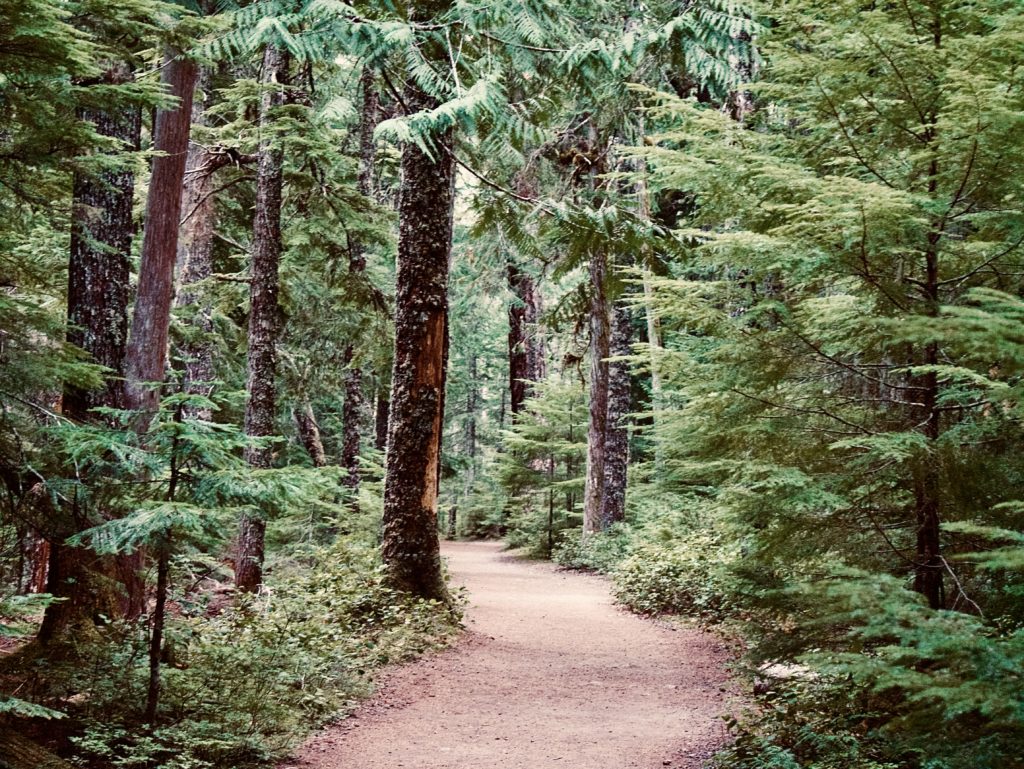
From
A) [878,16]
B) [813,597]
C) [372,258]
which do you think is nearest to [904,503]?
[813,597]

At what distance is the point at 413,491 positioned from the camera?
32.1 feet

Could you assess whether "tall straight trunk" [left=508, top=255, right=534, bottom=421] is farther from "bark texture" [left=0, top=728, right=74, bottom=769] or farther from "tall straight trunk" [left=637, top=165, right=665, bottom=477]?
"bark texture" [left=0, top=728, right=74, bottom=769]

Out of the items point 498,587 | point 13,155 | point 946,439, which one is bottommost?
point 498,587

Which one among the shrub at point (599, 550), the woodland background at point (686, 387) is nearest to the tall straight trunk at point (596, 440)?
the shrub at point (599, 550)

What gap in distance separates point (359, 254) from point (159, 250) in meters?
5.93

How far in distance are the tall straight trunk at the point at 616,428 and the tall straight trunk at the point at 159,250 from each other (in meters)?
10.3

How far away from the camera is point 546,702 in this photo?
750 centimetres

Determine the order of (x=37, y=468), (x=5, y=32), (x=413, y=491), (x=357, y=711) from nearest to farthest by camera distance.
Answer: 1. (x=5, y=32)
2. (x=37, y=468)
3. (x=357, y=711)
4. (x=413, y=491)

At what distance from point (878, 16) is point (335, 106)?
→ 16.2ft

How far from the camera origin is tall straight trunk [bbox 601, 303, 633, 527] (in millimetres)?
→ 17297

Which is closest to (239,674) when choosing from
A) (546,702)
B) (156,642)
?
(156,642)

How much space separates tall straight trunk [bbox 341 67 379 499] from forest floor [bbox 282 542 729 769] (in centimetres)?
323

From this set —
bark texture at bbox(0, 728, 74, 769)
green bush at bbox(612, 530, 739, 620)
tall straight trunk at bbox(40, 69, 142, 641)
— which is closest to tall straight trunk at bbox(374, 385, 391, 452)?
green bush at bbox(612, 530, 739, 620)

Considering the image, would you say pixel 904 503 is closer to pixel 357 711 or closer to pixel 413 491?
pixel 357 711
